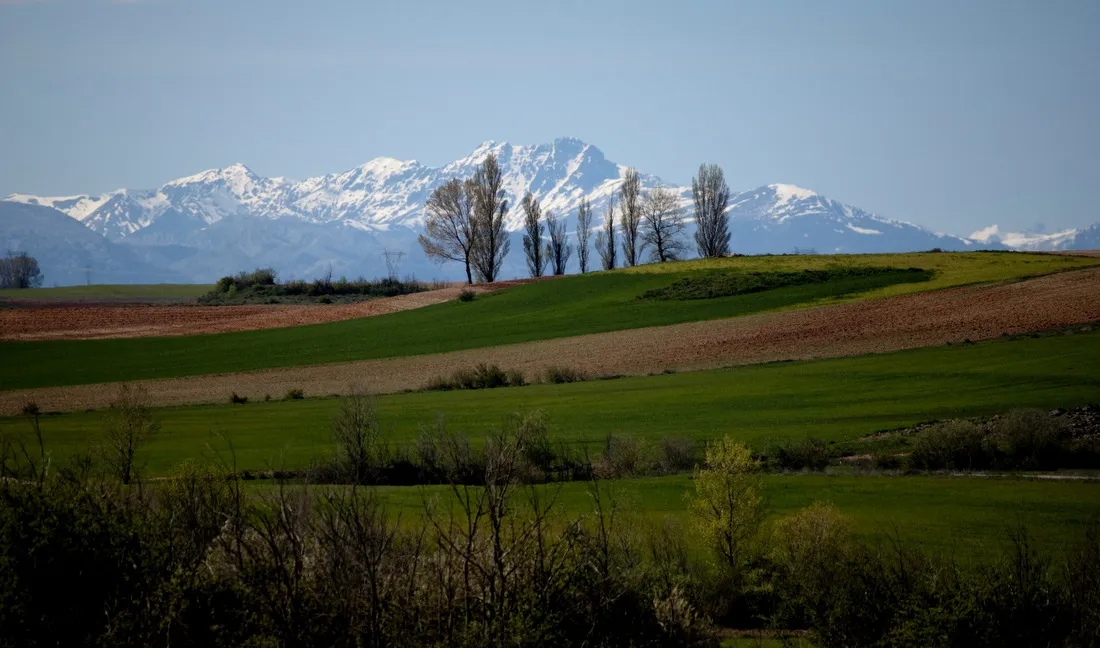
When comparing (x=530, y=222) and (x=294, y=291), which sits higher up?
(x=530, y=222)

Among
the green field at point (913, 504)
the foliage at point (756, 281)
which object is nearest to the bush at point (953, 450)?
the green field at point (913, 504)

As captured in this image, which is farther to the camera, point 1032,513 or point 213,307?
point 213,307

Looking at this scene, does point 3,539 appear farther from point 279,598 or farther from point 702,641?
point 702,641

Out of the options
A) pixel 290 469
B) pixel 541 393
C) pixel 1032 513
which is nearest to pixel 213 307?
pixel 541 393

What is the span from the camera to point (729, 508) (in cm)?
2109

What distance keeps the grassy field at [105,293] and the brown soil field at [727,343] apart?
9418 cm

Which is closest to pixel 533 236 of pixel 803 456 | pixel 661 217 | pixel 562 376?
pixel 661 217

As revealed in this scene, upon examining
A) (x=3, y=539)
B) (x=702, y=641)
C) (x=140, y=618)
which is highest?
(x=3, y=539)

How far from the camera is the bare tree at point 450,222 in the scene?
110925 mm

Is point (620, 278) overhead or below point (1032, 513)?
overhead

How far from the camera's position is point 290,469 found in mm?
34281

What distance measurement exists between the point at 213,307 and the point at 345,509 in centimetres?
9004

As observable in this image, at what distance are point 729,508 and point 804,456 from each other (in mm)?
12993

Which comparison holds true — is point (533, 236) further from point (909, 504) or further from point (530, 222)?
point (909, 504)
